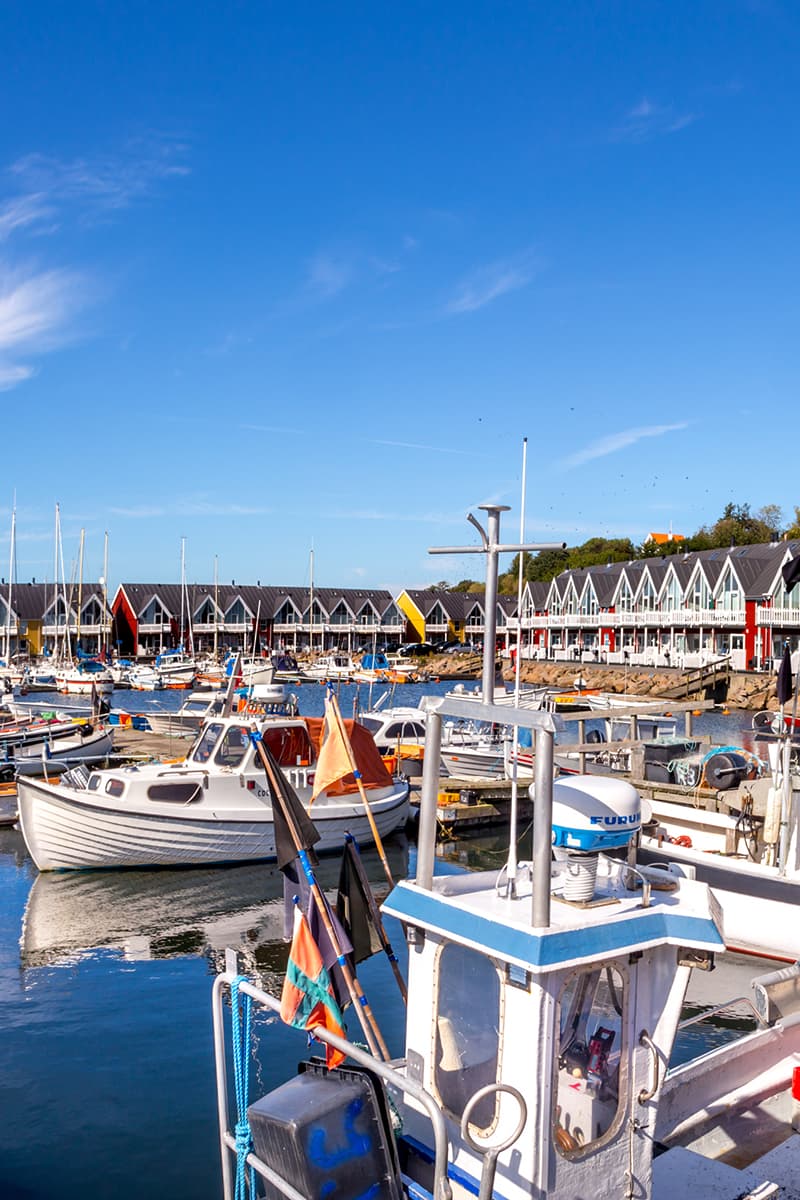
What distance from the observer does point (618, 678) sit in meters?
76.9

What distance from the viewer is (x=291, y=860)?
687 centimetres

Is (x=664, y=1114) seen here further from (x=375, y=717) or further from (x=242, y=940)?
(x=375, y=717)

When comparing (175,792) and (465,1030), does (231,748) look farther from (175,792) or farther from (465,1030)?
(465,1030)

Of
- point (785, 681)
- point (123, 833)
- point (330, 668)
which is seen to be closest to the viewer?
point (785, 681)

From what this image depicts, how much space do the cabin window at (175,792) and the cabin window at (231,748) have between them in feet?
2.49

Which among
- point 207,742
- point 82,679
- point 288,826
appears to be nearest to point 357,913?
point 288,826

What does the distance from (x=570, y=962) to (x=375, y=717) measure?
28.2 metres

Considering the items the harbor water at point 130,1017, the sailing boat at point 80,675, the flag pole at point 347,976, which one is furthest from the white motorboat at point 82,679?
the flag pole at point 347,976

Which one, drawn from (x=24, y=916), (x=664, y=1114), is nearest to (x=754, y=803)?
(x=664, y=1114)

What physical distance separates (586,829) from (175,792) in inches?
656

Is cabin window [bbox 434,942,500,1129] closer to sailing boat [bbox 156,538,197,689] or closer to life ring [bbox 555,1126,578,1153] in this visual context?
life ring [bbox 555,1126,578,1153]

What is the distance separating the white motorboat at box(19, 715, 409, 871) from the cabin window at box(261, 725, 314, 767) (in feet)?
0.07

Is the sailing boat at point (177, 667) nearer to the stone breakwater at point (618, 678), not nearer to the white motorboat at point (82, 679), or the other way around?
the white motorboat at point (82, 679)

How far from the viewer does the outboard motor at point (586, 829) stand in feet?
17.7
